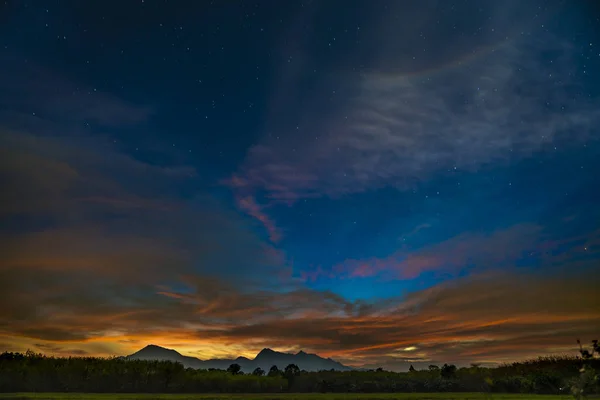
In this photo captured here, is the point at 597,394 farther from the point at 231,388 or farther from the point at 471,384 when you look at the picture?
the point at 231,388

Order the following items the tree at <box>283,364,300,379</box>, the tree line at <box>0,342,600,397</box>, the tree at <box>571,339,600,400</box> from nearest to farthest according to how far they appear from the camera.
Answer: the tree at <box>571,339,600,400</box> → the tree line at <box>0,342,600,397</box> → the tree at <box>283,364,300,379</box>

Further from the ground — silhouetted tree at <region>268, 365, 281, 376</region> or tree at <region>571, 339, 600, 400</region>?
silhouetted tree at <region>268, 365, 281, 376</region>

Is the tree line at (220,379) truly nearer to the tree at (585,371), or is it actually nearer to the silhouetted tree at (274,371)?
the silhouetted tree at (274,371)

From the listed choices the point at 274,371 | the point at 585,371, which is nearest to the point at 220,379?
the point at 274,371

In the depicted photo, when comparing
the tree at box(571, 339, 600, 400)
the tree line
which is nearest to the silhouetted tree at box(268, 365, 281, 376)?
the tree line

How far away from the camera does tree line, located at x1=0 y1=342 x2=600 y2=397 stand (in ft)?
85.4

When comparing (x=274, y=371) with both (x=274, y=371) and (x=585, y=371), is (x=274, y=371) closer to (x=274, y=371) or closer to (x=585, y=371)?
(x=274, y=371)

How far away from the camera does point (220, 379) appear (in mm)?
28281

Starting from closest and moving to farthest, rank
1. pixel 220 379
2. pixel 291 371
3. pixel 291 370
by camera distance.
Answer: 1. pixel 220 379
2. pixel 291 371
3. pixel 291 370

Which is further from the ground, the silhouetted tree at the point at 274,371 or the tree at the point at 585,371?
the silhouetted tree at the point at 274,371

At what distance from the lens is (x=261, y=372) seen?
3209cm

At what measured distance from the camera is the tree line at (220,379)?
26.0 metres

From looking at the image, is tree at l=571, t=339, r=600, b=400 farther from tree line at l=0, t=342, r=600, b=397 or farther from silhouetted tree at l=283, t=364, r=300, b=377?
silhouetted tree at l=283, t=364, r=300, b=377

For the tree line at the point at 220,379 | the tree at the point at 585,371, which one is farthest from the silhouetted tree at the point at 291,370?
the tree at the point at 585,371
